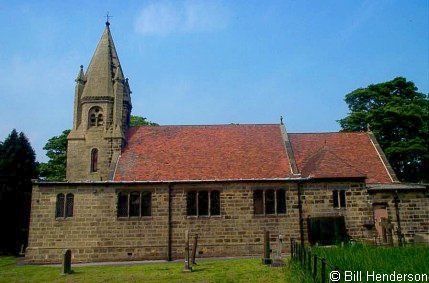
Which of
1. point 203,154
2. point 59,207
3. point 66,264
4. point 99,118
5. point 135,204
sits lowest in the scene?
point 66,264

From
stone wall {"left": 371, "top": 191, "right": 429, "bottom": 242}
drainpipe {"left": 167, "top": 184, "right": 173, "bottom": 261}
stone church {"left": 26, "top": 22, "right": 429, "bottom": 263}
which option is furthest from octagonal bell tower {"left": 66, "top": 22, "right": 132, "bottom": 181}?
stone wall {"left": 371, "top": 191, "right": 429, "bottom": 242}

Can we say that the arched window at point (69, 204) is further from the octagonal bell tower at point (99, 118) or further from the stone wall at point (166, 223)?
the octagonal bell tower at point (99, 118)

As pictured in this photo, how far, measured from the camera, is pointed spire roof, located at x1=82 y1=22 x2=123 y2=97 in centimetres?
3016

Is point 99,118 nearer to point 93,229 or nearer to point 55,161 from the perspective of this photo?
point 93,229

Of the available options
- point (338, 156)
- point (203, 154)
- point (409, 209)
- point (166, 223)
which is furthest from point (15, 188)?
point (409, 209)

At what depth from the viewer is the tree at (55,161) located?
4248 centimetres

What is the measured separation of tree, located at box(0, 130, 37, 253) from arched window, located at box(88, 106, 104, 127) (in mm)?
8292

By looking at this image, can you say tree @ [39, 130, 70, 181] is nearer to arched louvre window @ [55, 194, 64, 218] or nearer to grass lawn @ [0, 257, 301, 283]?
arched louvre window @ [55, 194, 64, 218]

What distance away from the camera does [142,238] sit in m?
23.3

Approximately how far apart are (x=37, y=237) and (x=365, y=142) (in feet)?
79.1

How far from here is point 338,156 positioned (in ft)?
89.8

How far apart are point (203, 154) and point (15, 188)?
1613 centimetres

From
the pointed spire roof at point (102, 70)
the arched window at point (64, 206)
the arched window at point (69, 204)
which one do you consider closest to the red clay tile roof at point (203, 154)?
the arched window at point (69, 204)

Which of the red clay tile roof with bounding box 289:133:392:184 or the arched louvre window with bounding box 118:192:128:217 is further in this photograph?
the red clay tile roof with bounding box 289:133:392:184
